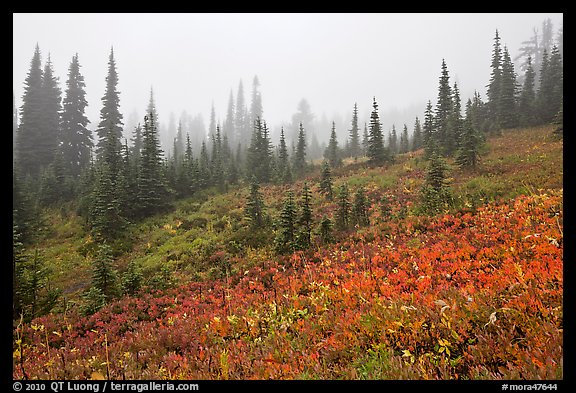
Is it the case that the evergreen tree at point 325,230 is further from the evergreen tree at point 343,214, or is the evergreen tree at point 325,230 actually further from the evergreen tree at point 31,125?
the evergreen tree at point 31,125

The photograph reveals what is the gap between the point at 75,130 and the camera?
4012cm

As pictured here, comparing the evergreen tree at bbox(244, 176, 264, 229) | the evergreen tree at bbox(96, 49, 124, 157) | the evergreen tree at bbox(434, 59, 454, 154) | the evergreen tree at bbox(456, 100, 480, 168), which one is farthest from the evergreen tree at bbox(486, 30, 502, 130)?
the evergreen tree at bbox(96, 49, 124, 157)

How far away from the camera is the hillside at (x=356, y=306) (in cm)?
402

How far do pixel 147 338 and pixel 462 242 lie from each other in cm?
982

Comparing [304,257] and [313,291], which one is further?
[304,257]

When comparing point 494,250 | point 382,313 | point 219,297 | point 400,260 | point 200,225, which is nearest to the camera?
point 382,313

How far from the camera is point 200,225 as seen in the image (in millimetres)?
20656

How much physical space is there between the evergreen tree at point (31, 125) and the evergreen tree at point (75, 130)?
2.90 metres

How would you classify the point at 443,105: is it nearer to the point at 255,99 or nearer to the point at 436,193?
the point at 436,193
